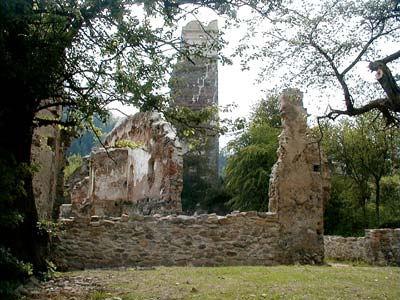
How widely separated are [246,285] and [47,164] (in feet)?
22.7

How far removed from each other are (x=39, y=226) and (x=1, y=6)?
13.0 ft

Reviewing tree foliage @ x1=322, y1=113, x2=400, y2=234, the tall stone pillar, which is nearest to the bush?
tree foliage @ x1=322, y1=113, x2=400, y2=234

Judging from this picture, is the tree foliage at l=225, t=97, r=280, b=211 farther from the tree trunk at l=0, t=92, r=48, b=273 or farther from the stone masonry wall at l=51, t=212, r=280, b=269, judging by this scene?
the tree trunk at l=0, t=92, r=48, b=273

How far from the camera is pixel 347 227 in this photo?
2569 cm

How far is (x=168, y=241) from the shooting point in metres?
12.1

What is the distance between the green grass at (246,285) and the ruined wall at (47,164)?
313 centimetres

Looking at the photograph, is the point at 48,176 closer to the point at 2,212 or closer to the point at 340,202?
the point at 2,212

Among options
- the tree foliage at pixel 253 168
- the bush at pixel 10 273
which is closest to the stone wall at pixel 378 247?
the tree foliage at pixel 253 168

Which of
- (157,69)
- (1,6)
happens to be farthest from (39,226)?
(1,6)

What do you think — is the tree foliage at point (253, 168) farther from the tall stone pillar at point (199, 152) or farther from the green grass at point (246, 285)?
the green grass at point (246, 285)

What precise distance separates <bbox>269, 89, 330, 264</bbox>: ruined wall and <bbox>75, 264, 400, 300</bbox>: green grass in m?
3.18

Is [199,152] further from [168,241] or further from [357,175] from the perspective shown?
[168,241]

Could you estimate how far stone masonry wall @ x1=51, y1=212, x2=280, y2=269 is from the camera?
11641 millimetres

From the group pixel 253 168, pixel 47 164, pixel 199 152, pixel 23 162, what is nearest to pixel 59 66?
pixel 23 162
